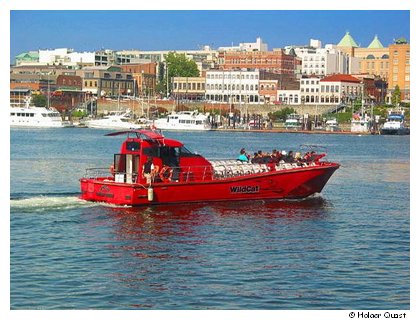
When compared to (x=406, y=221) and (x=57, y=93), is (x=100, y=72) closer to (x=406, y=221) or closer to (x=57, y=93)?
(x=57, y=93)

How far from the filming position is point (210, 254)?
81.3 feet

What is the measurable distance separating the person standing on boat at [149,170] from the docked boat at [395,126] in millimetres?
95673

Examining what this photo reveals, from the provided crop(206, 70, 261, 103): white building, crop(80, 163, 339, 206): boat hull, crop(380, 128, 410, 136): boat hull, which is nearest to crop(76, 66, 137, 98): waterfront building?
crop(206, 70, 261, 103): white building

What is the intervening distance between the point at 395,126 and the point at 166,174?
95.8 m

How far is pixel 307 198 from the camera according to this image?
35625 millimetres

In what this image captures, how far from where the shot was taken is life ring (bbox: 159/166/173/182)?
31.8 m

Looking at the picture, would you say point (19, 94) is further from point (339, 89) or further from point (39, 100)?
point (339, 89)

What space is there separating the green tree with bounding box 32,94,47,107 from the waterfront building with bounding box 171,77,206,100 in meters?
24.4

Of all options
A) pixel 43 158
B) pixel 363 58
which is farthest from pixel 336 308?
pixel 363 58

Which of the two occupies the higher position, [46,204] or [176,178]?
[176,178]

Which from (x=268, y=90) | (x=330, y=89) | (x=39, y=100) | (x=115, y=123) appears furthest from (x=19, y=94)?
(x=330, y=89)

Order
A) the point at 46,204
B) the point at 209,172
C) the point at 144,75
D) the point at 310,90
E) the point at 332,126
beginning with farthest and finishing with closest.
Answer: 1. the point at 144,75
2. the point at 310,90
3. the point at 332,126
4. the point at 209,172
5. the point at 46,204

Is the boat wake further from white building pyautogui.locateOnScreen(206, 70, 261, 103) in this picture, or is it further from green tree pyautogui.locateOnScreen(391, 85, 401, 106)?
white building pyautogui.locateOnScreen(206, 70, 261, 103)

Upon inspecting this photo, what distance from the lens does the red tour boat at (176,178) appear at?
31.3 meters
